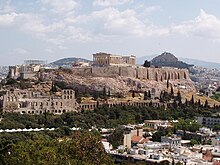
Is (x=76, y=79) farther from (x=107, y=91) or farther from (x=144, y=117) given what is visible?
(x=144, y=117)

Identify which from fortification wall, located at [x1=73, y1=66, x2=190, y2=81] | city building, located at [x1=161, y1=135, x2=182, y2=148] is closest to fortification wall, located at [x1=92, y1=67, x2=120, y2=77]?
fortification wall, located at [x1=73, y1=66, x2=190, y2=81]

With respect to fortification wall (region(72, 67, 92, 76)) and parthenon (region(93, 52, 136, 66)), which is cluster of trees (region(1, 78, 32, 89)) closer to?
fortification wall (region(72, 67, 92, 76))

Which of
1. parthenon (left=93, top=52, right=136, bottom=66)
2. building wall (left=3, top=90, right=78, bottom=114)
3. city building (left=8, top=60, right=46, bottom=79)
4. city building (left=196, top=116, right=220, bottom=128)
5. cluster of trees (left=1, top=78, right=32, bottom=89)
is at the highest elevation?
parthenon (left=93, top=52, right=136, bottom=66)

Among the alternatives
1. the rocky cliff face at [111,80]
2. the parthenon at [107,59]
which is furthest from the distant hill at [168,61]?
the rocky cliff face at [111,80]

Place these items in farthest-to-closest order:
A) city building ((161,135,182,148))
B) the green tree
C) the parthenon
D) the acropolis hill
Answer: the parthenon, the acropolis hill, city building ((161,135,182,148)), the green tree

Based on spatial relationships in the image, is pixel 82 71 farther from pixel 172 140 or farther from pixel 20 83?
pixel 172 140

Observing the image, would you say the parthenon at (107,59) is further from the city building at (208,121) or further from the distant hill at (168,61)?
the distant hill at (168,61)

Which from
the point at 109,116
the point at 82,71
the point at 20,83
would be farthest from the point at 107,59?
the point at 109,116
